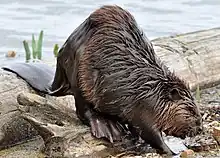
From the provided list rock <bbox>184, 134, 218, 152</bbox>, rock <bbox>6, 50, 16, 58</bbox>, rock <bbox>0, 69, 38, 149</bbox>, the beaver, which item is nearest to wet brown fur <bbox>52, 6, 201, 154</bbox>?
the beaver

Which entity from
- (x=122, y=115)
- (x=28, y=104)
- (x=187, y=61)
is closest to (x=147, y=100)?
(x=122, y=115)

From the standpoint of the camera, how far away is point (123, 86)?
4094 mm

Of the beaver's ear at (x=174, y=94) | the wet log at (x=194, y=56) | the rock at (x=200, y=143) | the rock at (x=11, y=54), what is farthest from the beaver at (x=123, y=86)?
the rock at (x=11, y=54)

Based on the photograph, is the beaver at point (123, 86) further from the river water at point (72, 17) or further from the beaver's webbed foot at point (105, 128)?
the river water at point (72, 17)

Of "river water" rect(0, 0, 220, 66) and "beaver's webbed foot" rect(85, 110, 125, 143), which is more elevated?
"beaver's webbed foot" rect(85, 110, 125, 143)

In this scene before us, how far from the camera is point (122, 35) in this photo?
4.23m

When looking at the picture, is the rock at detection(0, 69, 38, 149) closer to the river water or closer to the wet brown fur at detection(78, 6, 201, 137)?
the wet brown fur at detection(78, 6, 201, 137)

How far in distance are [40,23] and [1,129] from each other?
4.21 metres

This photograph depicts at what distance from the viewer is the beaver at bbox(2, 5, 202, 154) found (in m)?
4.10

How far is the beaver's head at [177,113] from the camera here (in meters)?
4.11

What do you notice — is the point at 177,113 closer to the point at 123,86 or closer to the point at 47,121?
the point at 123,86

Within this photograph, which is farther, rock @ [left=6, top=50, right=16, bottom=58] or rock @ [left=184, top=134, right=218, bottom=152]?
rock @ [left=6, top=50, right=16, bottom=58]

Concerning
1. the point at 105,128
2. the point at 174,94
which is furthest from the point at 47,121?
the point at 174,94

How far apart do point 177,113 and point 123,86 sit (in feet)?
1.10
